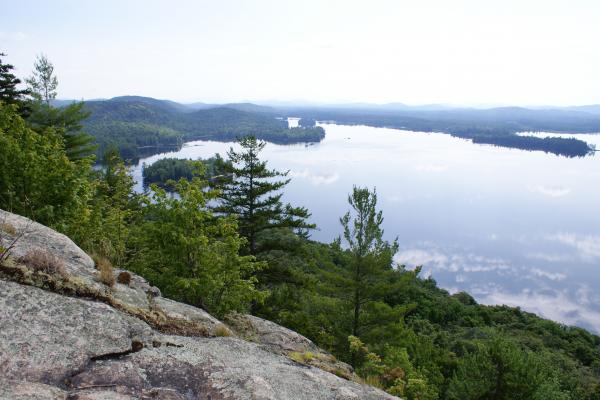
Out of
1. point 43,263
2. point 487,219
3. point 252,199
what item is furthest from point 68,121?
point 487,219

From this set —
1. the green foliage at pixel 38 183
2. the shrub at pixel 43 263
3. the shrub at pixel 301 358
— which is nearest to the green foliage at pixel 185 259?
the green foliage at pixel 38 183

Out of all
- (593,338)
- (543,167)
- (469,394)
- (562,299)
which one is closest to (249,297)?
(469,394)

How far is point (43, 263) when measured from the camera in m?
4.75

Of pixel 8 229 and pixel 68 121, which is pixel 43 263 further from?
pixel 68 121

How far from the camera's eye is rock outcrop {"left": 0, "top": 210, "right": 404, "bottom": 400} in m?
3.55

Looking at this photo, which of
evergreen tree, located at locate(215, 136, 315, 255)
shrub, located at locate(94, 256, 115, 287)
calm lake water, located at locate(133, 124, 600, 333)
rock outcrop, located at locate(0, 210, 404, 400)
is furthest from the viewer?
calm lake water, located at locate(133, 124, 600, 333)

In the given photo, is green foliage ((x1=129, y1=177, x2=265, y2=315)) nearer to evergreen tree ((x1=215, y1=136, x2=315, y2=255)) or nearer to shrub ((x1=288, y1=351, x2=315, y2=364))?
shrub ((x1=288, y1=351, x2=315, y2=364))

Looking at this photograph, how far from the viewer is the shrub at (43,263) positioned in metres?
4.67

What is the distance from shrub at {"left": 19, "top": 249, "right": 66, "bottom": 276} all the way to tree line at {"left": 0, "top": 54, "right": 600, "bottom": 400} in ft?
5.52

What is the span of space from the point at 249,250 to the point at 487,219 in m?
79.1

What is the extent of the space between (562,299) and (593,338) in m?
11.8

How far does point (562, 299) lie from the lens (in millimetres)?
54375

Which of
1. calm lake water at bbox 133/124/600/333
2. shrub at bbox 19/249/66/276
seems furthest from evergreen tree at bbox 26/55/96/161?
calm lake water at bbox 133/124/600/333

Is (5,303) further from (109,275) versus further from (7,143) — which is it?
(7,143)
